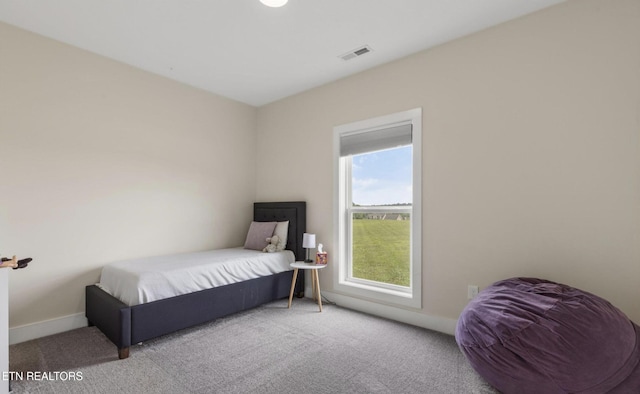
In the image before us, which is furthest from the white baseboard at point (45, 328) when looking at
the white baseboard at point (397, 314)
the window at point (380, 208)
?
the window at point (380, 208)

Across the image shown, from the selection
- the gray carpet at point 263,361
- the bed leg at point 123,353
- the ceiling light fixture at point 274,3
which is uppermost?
the ceiling light fixture at point 274,3

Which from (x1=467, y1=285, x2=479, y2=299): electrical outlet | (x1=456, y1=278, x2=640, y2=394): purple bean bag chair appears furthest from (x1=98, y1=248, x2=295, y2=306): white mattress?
(x1=456, y1=278, x2=640, y2=394): purple bean bag chair

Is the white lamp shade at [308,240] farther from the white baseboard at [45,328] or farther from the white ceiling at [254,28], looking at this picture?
the white baseboard at [45,328]

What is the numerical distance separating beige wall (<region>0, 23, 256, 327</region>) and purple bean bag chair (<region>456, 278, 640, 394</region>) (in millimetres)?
3209

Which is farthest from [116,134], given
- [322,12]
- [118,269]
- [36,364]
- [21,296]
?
[322,12]

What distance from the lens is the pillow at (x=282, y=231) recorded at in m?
3.63

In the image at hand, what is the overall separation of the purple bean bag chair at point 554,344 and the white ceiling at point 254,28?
207 centimetres

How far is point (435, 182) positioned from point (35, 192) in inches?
138

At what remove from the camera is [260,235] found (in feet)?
12.1

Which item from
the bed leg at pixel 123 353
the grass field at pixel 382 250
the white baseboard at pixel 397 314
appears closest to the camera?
the bed leg at pixel 123 353

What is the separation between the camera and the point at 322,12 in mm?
2229

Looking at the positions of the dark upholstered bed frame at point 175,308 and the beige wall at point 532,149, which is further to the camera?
the dark upholstered bed frame at point 175,308

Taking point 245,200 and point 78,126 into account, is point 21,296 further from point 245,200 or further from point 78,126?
point 245,200

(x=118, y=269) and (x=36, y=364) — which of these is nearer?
(x=36, y=364)
